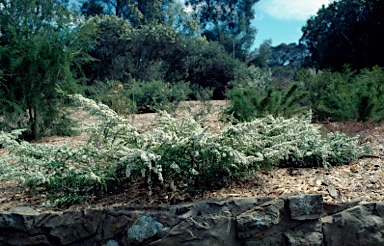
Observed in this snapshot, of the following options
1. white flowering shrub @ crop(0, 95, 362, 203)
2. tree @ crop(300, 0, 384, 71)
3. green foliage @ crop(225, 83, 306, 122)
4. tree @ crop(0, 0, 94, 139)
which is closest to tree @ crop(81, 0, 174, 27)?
tree @ crop(300, 0, 384, 71)

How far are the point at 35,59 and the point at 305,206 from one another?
5.26 metres

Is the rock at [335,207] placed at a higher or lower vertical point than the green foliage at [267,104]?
lower

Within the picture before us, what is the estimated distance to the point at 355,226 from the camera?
306cm

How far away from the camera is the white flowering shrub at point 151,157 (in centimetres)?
312

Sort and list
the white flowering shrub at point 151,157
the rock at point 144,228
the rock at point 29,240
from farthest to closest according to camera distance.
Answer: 1. the white flowering shrub at point 151,157
2. the rock at point 29,240
3. the rock at point 144,228

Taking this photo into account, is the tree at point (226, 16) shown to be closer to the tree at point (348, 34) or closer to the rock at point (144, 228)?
the tree at point (348, 34)

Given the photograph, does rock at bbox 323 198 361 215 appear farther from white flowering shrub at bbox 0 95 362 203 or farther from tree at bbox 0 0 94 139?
tree at bbox 0 0 94 139

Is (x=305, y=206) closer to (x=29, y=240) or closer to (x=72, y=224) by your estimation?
(x=72, y=224)

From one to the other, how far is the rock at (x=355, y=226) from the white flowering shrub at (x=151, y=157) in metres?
0.63

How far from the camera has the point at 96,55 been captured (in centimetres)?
1834

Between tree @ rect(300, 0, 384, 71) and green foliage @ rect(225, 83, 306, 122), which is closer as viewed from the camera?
green foliage @ rect(225, 83, 306, 122)

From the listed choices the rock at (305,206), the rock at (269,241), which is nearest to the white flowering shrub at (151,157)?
the rock at (305,206)

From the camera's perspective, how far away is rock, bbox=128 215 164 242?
113 inches

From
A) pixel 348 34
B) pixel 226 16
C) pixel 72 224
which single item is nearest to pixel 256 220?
pixel 72 224
